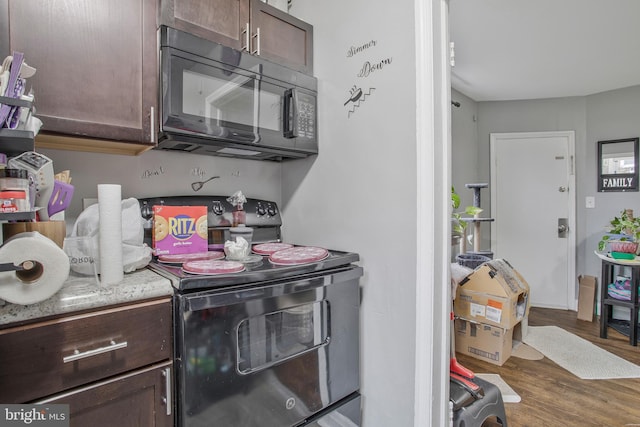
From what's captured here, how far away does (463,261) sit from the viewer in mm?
2943

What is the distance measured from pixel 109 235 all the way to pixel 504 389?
A: 7.88 ft

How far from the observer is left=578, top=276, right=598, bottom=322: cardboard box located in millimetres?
3389

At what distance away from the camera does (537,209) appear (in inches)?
153

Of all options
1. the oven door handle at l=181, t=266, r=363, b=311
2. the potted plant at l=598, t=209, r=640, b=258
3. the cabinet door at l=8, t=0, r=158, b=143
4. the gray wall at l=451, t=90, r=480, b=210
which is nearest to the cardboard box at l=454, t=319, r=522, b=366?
the potted plant at l=598, t=209, r=640, b=258

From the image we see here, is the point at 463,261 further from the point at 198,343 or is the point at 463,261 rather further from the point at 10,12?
the point at 10,12

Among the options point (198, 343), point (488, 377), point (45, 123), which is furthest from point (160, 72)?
point (488, 377)

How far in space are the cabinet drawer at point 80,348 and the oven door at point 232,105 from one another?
2.12 ft

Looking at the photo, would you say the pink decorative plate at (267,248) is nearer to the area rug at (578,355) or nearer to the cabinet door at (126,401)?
the cabinet door at (126,401)

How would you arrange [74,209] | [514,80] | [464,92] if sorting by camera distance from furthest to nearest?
[464,92]
[514,80]
[74,209]

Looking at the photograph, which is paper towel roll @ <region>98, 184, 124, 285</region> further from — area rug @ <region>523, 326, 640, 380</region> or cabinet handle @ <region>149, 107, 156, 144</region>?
area rug @ <region>523, 326, 640, 380</region>

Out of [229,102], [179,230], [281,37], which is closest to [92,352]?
[179,230]

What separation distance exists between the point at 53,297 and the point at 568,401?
2.63 metres

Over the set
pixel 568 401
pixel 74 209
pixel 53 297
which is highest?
pixel 74 209

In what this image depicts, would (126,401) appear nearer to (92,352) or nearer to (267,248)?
(92,352)
